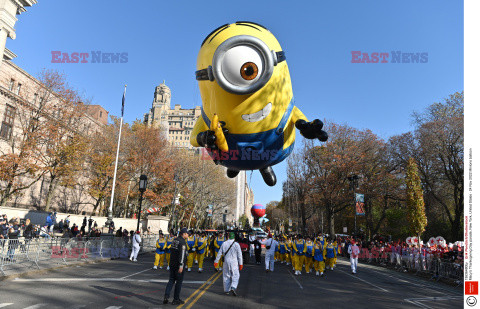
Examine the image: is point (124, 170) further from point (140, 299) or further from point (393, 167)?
point (393, 167)

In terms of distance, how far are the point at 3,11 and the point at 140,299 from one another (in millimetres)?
24003

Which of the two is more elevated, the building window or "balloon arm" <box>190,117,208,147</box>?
the building window

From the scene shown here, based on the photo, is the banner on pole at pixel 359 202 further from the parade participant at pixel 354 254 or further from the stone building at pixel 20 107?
the stone building at pixel 20 107

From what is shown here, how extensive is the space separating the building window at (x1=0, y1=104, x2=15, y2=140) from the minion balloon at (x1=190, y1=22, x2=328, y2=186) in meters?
33.2

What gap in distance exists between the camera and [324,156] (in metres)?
33.2

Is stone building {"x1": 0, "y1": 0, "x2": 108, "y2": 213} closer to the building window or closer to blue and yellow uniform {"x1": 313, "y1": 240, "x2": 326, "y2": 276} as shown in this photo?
the building window

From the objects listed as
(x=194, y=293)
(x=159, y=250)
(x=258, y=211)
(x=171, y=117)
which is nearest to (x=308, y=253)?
(x=258, y=211)

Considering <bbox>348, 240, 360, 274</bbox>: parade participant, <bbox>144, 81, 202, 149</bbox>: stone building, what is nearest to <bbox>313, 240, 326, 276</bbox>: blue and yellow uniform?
<bbox>348, 240, 360, 274</bbox>: parade participant

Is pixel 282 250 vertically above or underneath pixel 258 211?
underneath

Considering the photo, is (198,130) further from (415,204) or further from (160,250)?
(415,204)

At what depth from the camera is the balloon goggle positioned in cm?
478

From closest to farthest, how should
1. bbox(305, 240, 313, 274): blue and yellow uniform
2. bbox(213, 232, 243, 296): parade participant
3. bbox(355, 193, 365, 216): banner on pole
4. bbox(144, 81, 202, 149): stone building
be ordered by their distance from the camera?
bbox(213, 232, 243, 296): parade participant
bbox(305, 240, 313, 274): blue and yellow uniform
bbox(355, 193, 365, 216): banner on pole
bbox(144, 81, 202, 149): stone building

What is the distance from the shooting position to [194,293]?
8.52m

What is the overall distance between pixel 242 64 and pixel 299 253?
1171 centimetres
